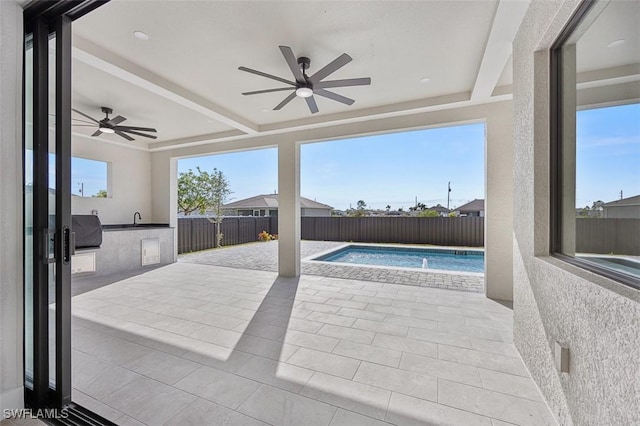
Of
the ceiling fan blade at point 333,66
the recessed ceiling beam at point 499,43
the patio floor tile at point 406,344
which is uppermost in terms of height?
the recessed ceiling beam at point 499,43

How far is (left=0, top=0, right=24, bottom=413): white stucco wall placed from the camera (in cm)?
162

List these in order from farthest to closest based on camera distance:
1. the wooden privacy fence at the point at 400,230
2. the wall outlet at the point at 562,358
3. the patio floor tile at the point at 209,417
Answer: the wooden privacy fence at the point at 400,230
the patio floor tile at the point at 209,417
the wall outlet at the point at 562,358

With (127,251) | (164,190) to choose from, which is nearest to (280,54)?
(127,251)

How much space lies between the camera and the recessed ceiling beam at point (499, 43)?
7.48 ft

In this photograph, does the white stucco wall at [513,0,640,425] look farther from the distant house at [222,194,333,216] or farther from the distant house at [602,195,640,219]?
the distant house at [222,194,333,216]

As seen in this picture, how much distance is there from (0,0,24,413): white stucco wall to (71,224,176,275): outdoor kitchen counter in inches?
160

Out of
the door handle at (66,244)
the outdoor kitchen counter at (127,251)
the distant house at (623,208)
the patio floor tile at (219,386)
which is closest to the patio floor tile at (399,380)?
the patio floor tile at (219,386)

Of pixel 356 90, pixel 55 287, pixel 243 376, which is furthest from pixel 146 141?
pixel 243 376

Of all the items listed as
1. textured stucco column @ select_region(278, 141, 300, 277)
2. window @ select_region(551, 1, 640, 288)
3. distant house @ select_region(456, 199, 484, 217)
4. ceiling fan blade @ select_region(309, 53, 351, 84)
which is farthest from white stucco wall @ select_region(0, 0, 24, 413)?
distant house @ select_region(456, 199, 484, 217)

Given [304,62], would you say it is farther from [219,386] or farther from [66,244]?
[219,386]

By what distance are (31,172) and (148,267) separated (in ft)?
17.1

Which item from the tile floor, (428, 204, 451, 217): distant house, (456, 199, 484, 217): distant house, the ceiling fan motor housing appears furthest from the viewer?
(456, 199, 484, 217): distant house

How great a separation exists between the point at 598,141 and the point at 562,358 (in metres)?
1.26

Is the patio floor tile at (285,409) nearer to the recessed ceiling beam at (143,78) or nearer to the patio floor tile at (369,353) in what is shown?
the patio floor tile at (369,353)
